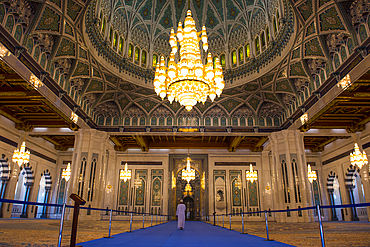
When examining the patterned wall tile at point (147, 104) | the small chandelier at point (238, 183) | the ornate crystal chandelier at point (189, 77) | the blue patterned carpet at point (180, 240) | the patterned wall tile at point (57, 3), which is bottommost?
the blue patterned carpet at point (180, 240)

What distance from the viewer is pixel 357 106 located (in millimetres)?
10031

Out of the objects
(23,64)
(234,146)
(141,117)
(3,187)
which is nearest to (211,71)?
(23,64)

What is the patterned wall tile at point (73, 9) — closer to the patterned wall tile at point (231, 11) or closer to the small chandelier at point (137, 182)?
the patterned wall tile at point (231, 11)

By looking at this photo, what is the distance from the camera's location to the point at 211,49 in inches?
545

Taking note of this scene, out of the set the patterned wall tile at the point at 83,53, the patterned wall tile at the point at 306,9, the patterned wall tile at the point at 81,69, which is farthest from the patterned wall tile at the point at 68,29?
the patterned wall tile at the point at 306,9

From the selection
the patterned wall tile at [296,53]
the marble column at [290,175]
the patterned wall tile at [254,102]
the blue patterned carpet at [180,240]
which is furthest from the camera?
the patterned wall tile at [254,102]

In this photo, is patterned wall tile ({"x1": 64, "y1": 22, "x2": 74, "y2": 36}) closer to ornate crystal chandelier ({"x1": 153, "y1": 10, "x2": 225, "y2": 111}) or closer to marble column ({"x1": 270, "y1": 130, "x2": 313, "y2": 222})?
ornate crystal chandelier ({"x1": 153, "y1": 10, "x2": 225, "y2": 111})

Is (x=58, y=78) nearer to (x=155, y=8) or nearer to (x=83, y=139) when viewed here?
(x=83, y=139)

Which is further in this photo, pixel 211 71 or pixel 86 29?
pixel 86 29

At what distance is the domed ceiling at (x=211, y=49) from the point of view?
7930mm

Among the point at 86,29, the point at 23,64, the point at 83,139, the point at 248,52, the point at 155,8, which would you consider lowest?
the point at 83,139

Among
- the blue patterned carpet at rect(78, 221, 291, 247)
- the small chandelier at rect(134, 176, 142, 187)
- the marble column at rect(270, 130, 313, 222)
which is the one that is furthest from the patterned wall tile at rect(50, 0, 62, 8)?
the small chandelier at rect(134, 176, 142, 187)

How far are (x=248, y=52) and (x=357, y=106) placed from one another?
5.40 metres

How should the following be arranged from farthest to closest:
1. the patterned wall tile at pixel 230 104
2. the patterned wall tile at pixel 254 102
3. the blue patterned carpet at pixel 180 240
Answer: the patterned wall tile at pixel 230 104, the patterned wall tile at pixel 254 102, the blue patterned carpet at pixel 180 240
